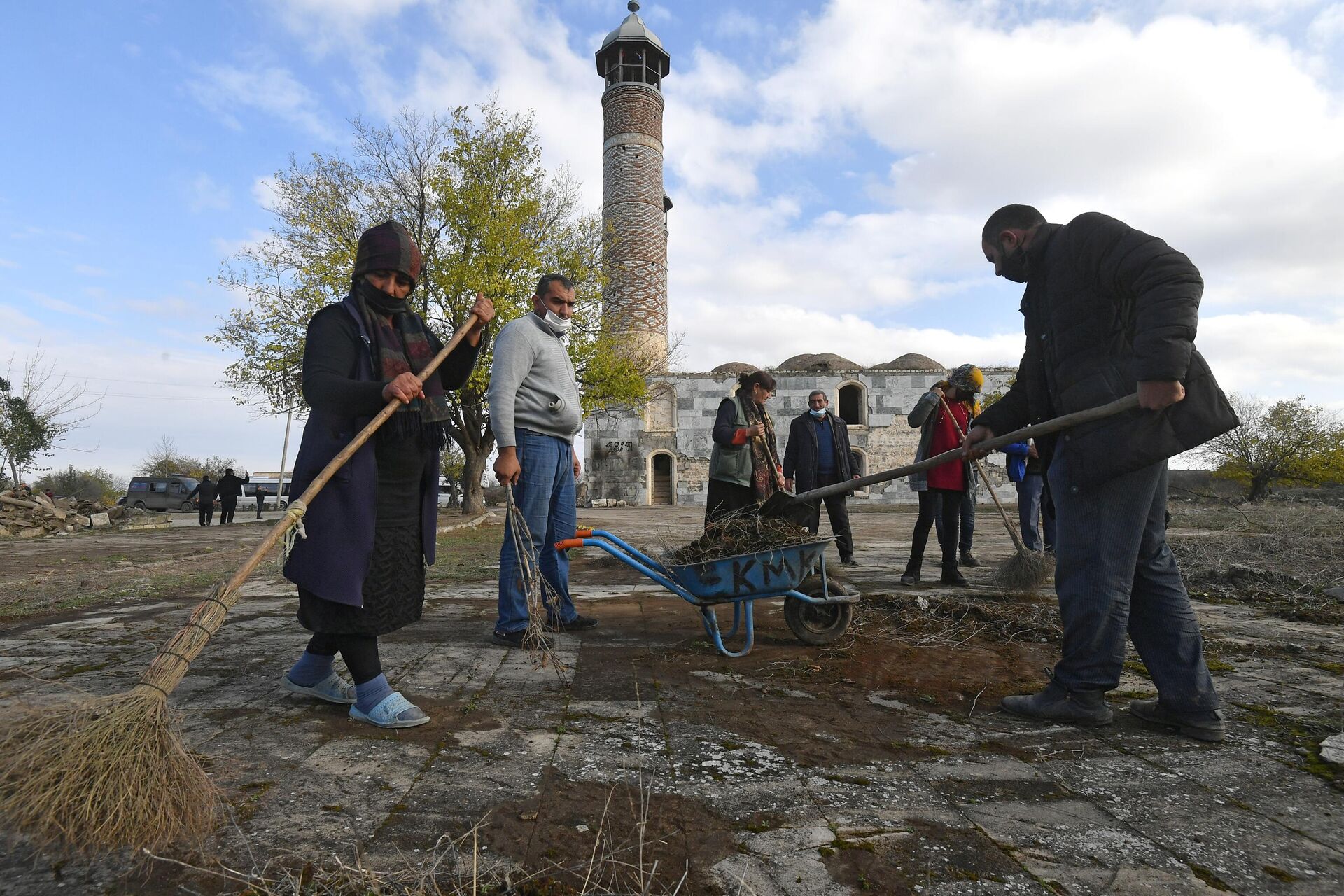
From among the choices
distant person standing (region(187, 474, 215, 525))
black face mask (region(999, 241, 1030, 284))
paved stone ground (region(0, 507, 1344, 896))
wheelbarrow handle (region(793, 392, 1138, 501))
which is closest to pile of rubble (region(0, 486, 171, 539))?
distant person standing (region(187, 474, 215, 525))

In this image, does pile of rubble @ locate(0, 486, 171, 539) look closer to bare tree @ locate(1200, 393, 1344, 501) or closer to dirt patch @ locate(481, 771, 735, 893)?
dirt patch @ locate(481, 771, 735, 893)

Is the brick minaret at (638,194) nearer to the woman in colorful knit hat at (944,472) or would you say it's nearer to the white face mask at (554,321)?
the woman in colorful knit hat at (944,472)

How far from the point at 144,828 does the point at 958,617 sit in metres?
3.95

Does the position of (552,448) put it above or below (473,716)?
above

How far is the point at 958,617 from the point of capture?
4.33 metres

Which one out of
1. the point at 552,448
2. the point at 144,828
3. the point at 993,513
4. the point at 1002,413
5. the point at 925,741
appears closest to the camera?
the point at 144,828

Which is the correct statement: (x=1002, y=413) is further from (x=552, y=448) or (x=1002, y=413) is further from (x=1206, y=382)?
(x=552, y=448)

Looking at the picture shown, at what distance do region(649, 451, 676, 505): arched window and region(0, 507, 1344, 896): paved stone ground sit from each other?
25.0m

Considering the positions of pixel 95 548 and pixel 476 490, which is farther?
pixel 476 490

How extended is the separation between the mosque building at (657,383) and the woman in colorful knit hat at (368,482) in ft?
80.3

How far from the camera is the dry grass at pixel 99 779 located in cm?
160

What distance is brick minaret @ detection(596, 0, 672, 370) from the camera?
1081 inches

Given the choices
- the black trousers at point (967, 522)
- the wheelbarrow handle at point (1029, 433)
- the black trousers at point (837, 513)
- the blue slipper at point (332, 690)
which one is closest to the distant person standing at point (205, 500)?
the black trousers at point (837, 513)

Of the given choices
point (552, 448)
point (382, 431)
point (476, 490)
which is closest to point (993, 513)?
point (476, 490)
